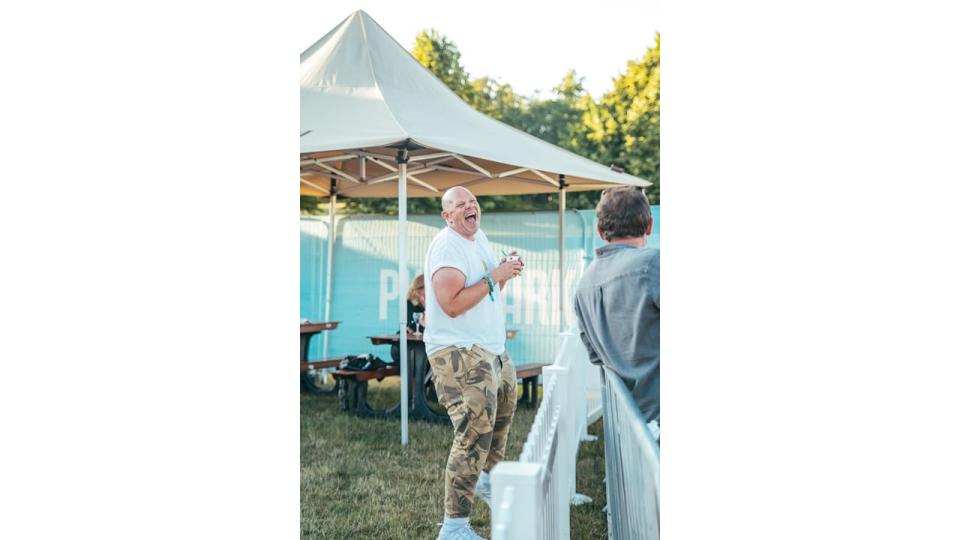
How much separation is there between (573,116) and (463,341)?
42.5ft

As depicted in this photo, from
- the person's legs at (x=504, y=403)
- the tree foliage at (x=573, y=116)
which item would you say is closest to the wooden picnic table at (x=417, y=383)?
the person's legs at (x=504, y=403)

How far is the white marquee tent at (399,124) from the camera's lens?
13.1ft

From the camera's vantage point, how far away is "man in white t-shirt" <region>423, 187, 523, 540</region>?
7.86 ft

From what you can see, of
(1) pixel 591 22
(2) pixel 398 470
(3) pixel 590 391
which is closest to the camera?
(1) pixel 591 22

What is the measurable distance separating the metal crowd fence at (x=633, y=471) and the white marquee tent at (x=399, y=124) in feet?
6.91

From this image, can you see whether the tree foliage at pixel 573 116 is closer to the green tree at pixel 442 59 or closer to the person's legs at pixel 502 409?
the green tree at pixel 442 59

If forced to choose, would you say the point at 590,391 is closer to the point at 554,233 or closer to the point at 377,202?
the point at 554,233

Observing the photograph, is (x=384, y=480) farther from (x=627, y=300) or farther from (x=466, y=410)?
(x=627, y=300)

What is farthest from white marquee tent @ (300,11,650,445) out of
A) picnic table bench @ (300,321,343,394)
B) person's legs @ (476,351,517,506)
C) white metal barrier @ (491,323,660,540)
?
white metal barrier @ (491,323,660,540)

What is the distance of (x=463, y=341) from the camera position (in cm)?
244
